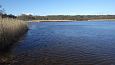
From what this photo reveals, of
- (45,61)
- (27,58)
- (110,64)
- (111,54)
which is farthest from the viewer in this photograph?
(111,54)

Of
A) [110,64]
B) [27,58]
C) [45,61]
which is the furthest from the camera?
[27,58]

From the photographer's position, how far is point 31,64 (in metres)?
9.62

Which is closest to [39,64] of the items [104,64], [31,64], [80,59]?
[31,64]

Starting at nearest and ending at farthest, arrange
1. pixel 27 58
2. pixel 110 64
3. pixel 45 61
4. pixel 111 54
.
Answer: pixel 110 64 → pixel 45 61 → pixel 27 58 → pixel 111 54

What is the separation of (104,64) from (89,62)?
0.75 meters

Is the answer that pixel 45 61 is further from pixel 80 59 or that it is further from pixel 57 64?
pixel 80 59

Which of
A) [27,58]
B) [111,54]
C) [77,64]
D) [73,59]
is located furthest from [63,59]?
[111,54]

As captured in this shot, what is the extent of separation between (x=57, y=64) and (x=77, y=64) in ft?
3.05

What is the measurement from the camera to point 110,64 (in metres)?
9.58

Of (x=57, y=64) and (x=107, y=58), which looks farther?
(x=107, y=58)

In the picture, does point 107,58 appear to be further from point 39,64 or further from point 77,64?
point 39,64

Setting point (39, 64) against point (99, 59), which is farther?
point (99, 59)

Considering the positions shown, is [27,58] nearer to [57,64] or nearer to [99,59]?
A: [57,64]

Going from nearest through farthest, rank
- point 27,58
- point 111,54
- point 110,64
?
point 110,64 → point 27,58 → point 111,54
